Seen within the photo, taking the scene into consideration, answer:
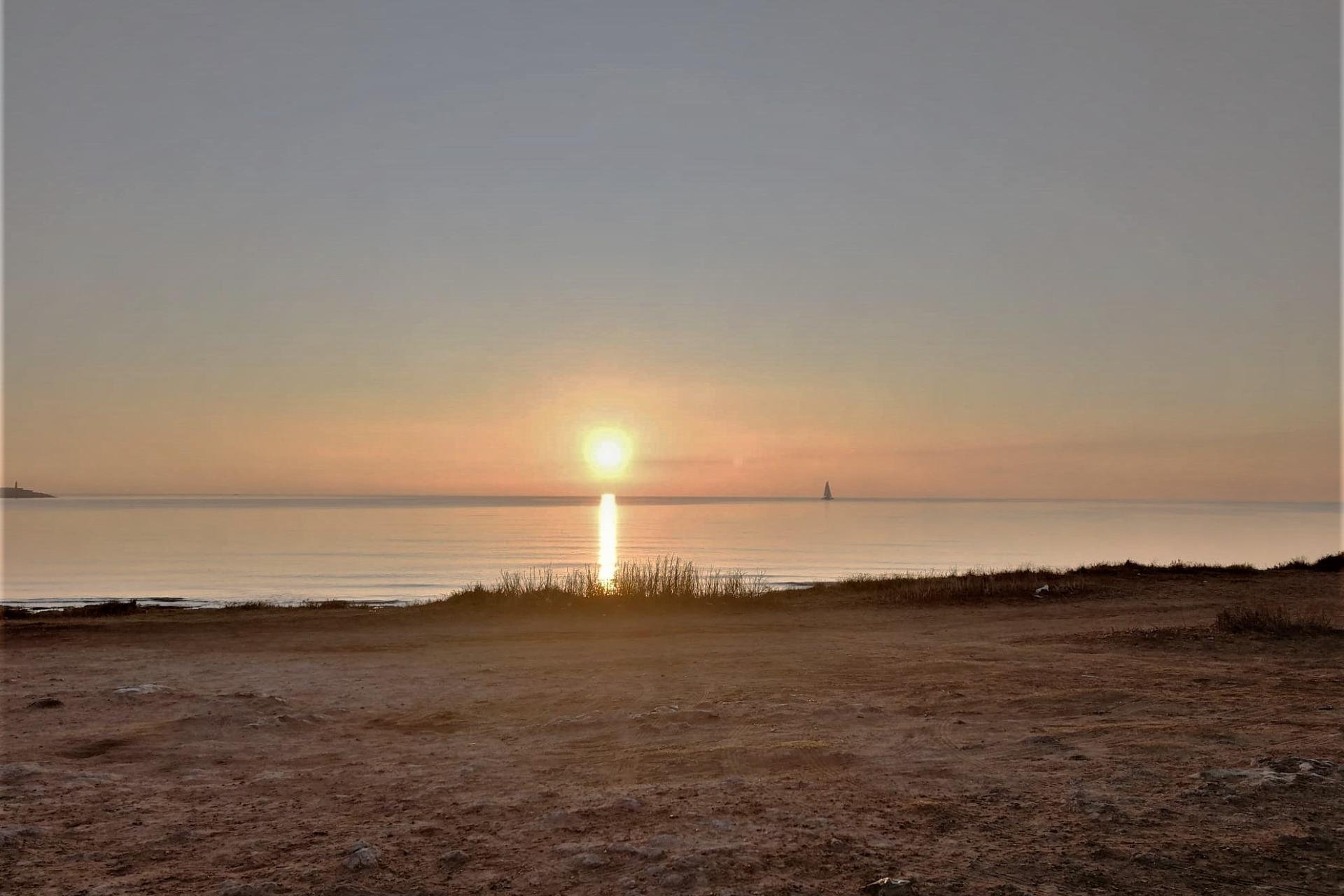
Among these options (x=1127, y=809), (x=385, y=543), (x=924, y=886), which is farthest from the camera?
(x=385, y=543)

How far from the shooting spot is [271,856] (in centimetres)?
520

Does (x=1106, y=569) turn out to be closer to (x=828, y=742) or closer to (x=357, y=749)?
(x=828, y=742)

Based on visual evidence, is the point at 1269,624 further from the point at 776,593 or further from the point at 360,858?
the point at 360,858

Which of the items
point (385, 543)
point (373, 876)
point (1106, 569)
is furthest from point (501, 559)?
point (373, 876)

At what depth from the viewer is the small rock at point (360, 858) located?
5.00m

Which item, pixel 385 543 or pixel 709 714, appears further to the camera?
pixel 385 543

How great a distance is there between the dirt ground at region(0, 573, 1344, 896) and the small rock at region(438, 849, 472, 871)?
1.1 inches

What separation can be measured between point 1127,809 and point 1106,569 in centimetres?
2403

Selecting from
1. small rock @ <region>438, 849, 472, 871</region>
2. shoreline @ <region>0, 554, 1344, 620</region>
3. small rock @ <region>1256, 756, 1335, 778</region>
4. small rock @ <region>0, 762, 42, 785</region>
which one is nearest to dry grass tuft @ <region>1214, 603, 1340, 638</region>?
shoreline @ <region>0, 554, 1344, 620</region>

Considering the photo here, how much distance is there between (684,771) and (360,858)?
2.64 meters

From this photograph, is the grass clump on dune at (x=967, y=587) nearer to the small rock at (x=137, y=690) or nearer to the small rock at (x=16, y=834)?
the small rock at (x=137, y=690)

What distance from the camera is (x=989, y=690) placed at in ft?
31.8

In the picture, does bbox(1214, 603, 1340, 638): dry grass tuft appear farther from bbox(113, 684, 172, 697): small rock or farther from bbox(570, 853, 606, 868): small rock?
bbox(113, 684, 172, 697): small rock

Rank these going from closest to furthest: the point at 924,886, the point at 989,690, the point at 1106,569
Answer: the point at 924,886 < the point at 989,690 < the point at 1106,569
